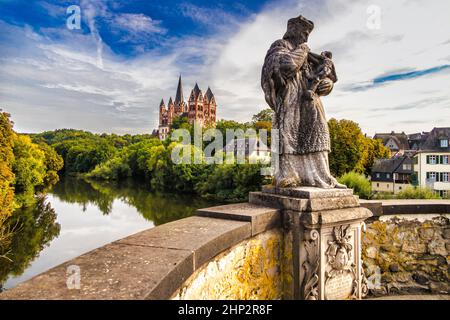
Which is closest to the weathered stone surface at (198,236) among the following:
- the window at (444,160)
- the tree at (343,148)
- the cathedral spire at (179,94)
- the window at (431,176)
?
the tree at (343,148)

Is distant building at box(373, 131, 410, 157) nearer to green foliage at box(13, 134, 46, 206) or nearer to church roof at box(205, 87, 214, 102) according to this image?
green foliage at box(13, 134, 46, 206)

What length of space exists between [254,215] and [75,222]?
94.8 ft

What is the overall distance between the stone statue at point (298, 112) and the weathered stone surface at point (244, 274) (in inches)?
29.0

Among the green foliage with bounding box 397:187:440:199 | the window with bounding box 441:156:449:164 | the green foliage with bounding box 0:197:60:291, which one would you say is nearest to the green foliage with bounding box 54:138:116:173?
the green foliage with bounding box 0:197:60:291

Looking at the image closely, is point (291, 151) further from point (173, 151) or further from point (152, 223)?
point (173, 151)

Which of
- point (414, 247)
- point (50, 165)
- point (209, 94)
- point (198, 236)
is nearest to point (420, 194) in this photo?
point (414, 247)

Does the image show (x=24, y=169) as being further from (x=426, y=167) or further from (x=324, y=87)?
(x=426, y=167)

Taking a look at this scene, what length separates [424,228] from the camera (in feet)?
16.6

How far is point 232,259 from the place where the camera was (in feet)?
9.57

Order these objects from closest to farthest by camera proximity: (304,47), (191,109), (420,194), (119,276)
Result: (119,276) → (304,47) → (420,194) → (191,109)

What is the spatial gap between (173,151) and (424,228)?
143 ft

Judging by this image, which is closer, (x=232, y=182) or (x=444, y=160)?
(x=444, y=160)

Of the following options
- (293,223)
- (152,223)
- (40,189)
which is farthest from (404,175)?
(40,189)

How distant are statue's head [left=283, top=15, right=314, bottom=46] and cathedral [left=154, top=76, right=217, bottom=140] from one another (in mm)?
99899
